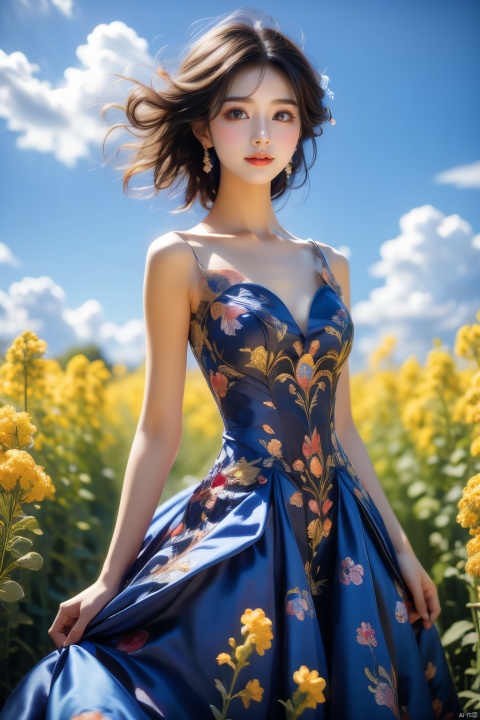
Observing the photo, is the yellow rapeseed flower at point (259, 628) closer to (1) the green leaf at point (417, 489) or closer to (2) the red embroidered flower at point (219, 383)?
(2) the red embroidered flower at point (219, 383)

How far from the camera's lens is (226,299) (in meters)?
1.64

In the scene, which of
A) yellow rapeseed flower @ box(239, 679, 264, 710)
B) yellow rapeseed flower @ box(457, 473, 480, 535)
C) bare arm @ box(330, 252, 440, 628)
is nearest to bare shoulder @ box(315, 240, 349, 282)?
bare arm @ box(330, 252, 440, 628)

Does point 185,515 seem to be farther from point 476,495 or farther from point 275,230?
point 275,230

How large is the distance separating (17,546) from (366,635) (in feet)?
2.33

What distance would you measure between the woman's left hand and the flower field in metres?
0.16

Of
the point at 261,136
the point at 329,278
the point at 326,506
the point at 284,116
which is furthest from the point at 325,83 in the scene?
the point at 326,506

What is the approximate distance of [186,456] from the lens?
3.26m

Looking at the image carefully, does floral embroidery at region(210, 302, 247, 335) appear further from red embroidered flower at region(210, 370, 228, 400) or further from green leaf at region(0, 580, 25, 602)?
green leaf at region(0, 580, 25, 602)

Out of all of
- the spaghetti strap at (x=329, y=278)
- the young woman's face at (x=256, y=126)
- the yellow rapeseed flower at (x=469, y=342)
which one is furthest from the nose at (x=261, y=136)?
the yellow rapeseed flower at (x=469, y=342)

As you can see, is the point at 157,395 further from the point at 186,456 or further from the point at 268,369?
the point at 186,456

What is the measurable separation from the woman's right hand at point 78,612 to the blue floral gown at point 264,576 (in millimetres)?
21

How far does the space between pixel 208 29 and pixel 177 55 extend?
145mm

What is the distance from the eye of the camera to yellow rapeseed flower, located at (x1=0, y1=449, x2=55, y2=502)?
4.91ft

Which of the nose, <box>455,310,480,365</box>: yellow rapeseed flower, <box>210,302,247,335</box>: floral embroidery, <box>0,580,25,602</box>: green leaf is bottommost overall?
<box>0,580,25,602</box>: green leaf
